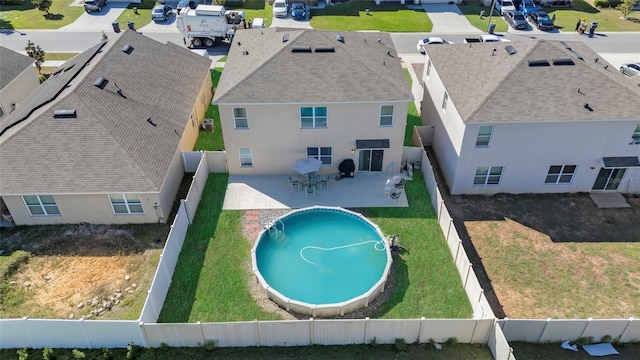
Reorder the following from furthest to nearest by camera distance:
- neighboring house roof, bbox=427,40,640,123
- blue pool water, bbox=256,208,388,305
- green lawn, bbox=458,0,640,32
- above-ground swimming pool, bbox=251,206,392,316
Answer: green lawn, bbox=458,0,640,32
neighboring house roof, bbox=427,40,640,123
blue pool water, bbox=256,208,388,305
above-ground swimming pool, bbox=251,206,392,316

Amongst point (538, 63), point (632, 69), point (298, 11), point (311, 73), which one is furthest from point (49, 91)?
point (632, 69)

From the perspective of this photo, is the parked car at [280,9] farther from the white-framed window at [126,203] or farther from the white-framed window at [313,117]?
the white-framed window at [126,203]

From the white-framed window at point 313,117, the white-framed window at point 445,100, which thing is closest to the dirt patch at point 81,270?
the white-framed window at point 313,117

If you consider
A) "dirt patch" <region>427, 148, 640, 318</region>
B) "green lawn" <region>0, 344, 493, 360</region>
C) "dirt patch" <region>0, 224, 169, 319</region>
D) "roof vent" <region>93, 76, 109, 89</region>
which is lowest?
"dirt patch" <region>427, 148, 640, 318</region>

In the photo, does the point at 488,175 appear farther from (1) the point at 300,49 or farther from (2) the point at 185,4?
(2) the point at 185,4

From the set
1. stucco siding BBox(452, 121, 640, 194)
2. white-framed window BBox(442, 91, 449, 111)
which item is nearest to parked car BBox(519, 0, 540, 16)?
white-framed window BBox(442, 91, 449, 111)

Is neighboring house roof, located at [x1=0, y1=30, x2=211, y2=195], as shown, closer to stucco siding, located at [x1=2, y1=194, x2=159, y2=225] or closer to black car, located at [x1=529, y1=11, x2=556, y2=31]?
stucco siding, located at [x1=2, y1=194, x2=159, y2=225]
